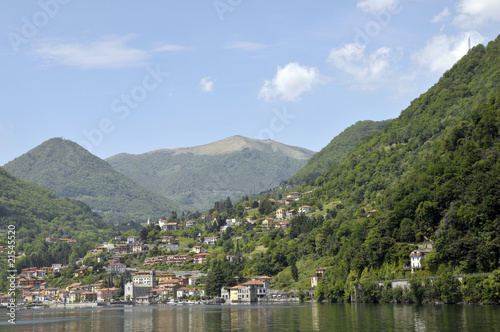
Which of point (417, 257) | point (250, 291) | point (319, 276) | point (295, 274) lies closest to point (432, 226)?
point (417, 257)

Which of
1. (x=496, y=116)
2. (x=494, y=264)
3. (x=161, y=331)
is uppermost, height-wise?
(x=496, y=116)

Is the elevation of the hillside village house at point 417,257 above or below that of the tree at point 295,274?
above

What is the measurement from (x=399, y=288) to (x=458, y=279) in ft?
51.0

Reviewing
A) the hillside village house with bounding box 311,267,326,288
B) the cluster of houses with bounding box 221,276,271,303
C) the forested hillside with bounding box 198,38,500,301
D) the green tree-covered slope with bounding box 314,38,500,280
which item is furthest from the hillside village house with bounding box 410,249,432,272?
the cluster of houses with bounding box 221,276,271,303

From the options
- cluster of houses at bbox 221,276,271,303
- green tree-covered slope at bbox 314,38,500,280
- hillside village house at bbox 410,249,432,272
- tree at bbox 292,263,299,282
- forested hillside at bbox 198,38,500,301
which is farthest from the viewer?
tree at bbox 292,263,299,282

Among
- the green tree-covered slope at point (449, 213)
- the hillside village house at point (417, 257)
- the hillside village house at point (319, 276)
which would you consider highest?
the green tree-covered slope at point (449, 213)

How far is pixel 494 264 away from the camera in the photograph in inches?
3371

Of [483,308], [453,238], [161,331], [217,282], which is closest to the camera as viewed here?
[161,331]

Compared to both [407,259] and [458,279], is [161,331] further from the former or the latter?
[407,259]

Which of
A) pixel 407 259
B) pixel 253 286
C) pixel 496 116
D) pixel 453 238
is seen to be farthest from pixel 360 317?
pixel 253 286

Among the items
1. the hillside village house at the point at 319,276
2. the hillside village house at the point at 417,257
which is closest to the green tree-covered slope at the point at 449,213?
the hillside village house at the point at 417,257

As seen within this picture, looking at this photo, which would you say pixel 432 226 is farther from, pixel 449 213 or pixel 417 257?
pixel 449 213

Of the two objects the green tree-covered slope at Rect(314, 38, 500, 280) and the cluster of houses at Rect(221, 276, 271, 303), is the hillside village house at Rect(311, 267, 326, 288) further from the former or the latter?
the cluster of houses at Rect(221, 276, 271, 303)

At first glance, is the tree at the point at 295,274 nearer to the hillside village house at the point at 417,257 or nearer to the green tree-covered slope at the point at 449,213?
the green tree-covered slope at the point at 449,213
